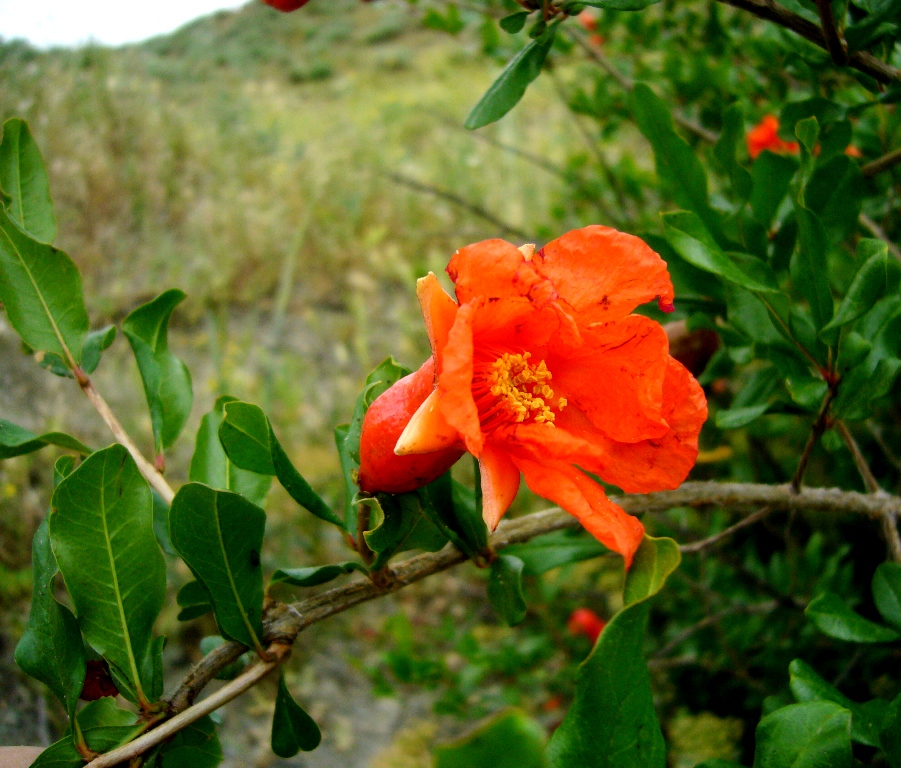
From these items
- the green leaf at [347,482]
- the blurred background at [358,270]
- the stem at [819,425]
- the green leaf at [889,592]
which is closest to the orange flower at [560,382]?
the green leaf at [347,482]

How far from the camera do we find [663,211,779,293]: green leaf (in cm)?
71

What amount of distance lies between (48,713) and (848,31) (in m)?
1.82

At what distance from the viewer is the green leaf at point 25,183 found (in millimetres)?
790

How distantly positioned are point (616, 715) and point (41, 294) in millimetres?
762

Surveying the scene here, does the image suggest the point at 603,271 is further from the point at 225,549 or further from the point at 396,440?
the point at 225,549

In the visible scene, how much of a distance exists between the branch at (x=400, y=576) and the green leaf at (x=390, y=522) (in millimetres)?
53

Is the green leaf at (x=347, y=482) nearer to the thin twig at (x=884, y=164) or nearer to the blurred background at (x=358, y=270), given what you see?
the blurred background at (x=358, y=270)

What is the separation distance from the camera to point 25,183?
80 cm

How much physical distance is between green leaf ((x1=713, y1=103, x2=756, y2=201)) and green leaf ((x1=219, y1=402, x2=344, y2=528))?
74 centimetres

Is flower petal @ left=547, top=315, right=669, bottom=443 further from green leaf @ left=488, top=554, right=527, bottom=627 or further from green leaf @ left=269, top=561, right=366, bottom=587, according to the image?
green leaf @ left=269, top=561, right=366, bottom=587

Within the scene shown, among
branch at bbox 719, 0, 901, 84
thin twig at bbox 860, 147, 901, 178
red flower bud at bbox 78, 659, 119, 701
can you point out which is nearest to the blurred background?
thin twig at bbox 860, 147, 901, 178

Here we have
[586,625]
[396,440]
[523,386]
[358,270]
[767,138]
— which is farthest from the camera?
[358,270]

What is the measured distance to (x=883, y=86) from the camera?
83cm

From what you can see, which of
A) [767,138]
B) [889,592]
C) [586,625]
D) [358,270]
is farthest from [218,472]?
[358,270]
